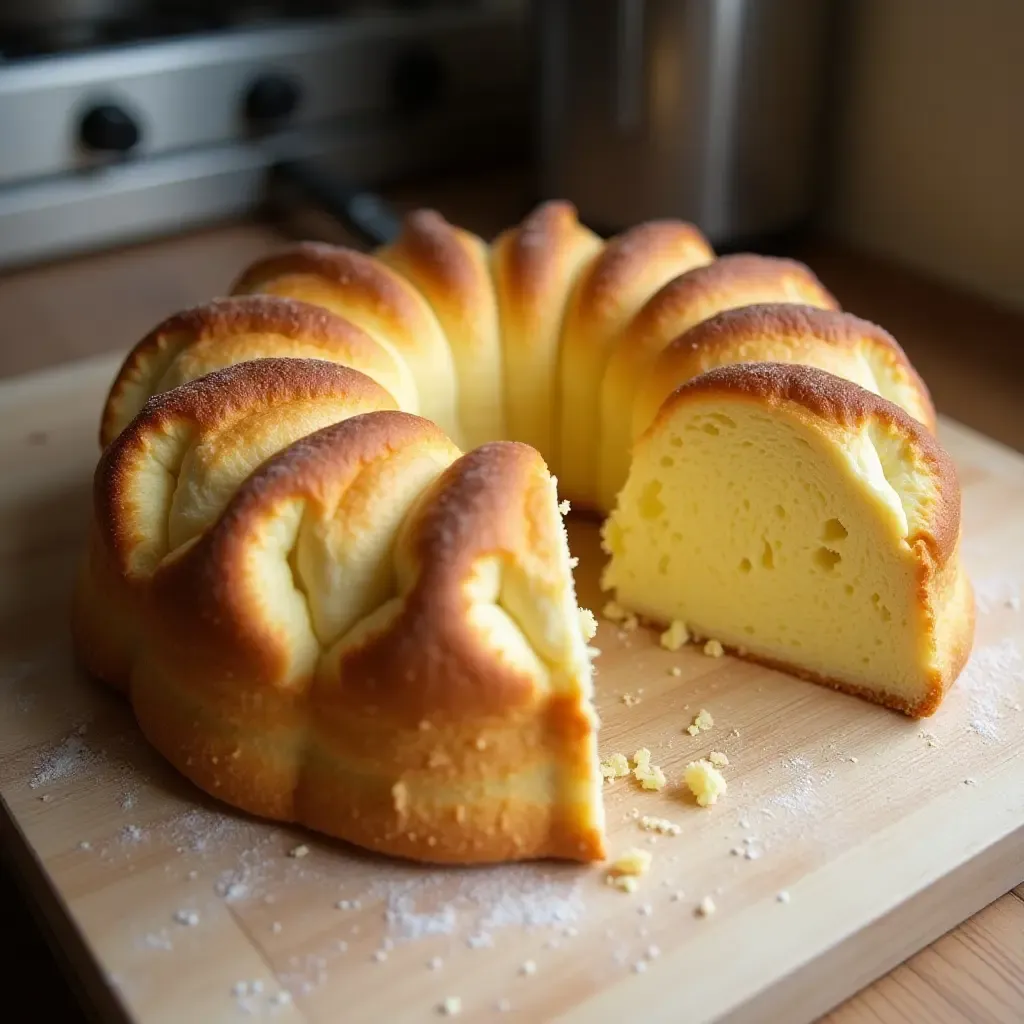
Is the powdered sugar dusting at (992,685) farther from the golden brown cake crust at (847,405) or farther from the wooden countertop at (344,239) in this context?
the wooden countertop at (344,239)

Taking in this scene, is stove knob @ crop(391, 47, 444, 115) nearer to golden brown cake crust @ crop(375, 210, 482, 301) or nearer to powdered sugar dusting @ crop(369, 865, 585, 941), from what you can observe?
golden brown cake crust @ crop(375, 210, 482, 301)

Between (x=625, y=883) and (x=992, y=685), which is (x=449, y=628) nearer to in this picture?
(x=625, y=883)

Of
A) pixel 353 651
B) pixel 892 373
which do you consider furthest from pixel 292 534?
pixel 892 373

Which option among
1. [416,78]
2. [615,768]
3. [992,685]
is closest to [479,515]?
[615,768]

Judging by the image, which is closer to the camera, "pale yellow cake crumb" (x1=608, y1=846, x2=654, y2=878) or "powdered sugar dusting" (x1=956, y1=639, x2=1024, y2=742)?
"pale yellow cake crumb" (x1=608, y1=846, x2=654, y2=878)

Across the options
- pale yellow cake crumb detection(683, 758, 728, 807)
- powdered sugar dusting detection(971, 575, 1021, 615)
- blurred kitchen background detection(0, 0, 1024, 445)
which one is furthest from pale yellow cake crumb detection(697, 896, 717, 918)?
blurred kitchen background detection(0, 0, 1024, 445)

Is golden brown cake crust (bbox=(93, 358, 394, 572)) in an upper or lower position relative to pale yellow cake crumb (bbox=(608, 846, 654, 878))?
upper

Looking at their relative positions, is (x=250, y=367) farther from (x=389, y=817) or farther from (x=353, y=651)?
(x=389, y=817)
